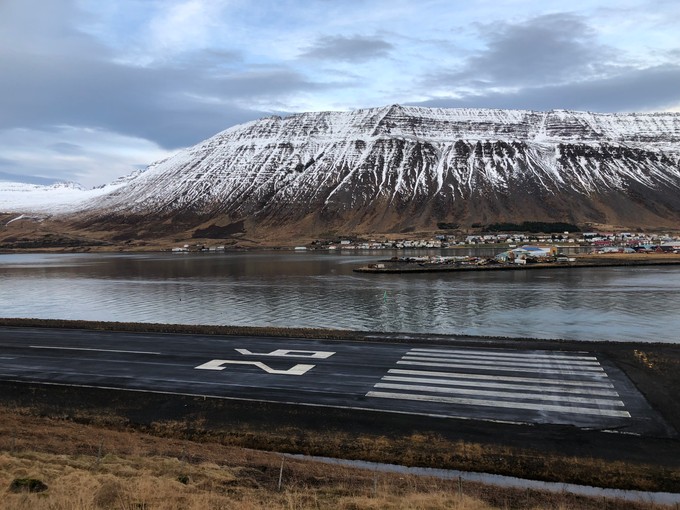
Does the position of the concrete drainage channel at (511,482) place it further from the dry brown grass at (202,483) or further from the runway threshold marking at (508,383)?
the runway threshold marking at (508,383)

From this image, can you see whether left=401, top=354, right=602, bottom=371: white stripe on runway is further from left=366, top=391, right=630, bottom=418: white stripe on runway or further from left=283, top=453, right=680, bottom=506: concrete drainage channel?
left=283, top=453, right=680, bottom=506: concrete drainage channel

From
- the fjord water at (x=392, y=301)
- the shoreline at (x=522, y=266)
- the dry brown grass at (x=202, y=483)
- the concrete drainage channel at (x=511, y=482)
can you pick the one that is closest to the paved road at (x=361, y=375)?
the concrete drainage channel at (x=511, y=482)

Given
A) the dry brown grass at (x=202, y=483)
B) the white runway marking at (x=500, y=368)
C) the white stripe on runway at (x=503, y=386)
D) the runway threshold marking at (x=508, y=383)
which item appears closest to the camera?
the dry brown grass at (x=202, y=483)

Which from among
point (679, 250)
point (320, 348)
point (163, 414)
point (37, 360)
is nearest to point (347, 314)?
point (320, 348)

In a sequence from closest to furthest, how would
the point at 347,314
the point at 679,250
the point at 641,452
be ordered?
the point at 641,452
the point at 347,314
the point at 679,250

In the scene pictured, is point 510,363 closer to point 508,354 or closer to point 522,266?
point 508,354

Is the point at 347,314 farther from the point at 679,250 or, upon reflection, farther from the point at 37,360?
the point at 679,250

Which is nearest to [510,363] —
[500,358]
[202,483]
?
[500,358]
